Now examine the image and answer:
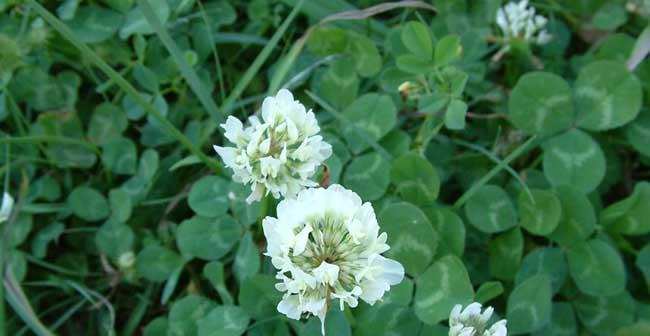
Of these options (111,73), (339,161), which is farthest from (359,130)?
(111,73)

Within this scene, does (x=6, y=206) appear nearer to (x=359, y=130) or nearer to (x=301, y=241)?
(x=359, y=130)

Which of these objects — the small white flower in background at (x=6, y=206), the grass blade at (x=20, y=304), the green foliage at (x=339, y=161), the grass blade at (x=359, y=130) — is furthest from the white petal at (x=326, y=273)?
the small white flower in background at (x=6, y=206)

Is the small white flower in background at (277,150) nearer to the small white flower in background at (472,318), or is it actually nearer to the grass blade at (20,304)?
the small white flower in background at (472,318)

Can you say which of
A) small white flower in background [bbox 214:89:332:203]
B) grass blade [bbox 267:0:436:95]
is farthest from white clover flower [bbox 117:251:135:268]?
small white flower in background [bbox 214:89:332:203]

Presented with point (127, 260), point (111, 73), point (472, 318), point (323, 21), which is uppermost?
point (111, 73)

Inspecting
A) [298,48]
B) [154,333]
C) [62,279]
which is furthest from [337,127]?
[62,279]

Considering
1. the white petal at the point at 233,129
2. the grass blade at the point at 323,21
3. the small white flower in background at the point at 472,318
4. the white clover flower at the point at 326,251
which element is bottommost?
the small white flower in background at the point at 472,318
